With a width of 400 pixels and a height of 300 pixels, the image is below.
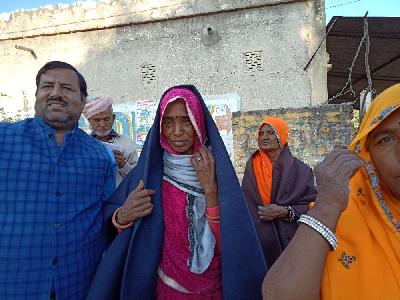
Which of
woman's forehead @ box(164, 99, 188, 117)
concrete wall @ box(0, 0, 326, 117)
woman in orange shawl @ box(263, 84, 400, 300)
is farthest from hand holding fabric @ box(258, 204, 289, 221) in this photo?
concrete wall @ box(0, 0, 326, 117)

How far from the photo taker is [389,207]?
4.16 ft

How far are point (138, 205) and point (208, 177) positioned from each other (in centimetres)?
35

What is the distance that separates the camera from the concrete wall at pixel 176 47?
764cm

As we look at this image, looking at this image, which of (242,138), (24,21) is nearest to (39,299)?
(242,138)

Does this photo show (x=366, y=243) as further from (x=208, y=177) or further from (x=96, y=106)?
(x=96, y=106)

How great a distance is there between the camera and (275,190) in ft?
11.1

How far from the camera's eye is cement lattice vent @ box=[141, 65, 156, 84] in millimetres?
8453

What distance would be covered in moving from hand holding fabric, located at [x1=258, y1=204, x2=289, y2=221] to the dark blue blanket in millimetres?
1517

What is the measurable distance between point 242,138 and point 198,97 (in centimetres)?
501

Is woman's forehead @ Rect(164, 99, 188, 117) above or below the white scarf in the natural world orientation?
above

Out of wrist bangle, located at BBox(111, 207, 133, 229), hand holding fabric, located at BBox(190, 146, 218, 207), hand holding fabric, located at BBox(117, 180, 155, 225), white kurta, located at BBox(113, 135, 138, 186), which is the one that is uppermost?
white kurta, located at BBox(113, 135, 138, 186)

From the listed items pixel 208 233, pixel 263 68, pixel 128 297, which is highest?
pixel 263 68

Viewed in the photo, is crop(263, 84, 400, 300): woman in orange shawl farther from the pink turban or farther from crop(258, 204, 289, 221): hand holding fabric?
the pink turban

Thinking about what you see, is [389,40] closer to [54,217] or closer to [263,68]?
[263,68]
